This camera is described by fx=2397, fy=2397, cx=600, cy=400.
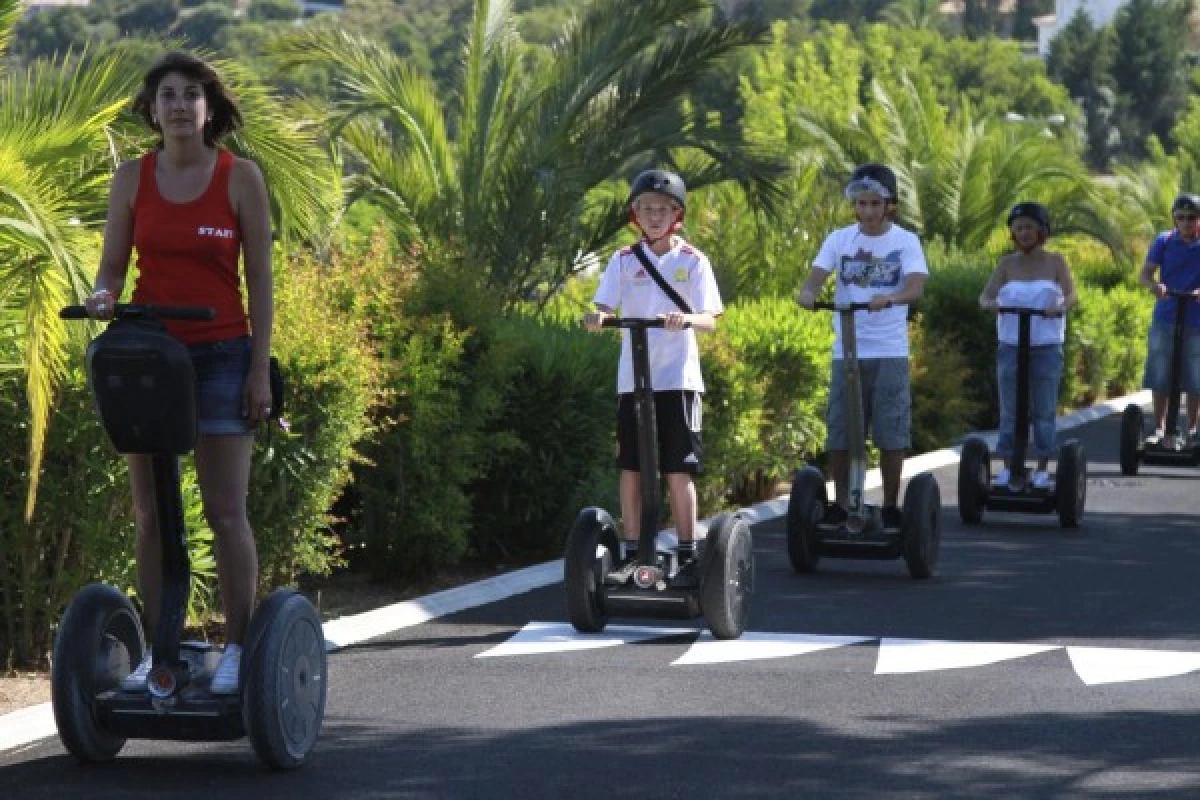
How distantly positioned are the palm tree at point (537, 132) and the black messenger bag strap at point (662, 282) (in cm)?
730

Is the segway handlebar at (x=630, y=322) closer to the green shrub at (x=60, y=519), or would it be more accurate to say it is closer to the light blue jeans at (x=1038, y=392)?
the green shrub at (x=60, y=519)

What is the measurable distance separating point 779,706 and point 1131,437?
32.6 ft

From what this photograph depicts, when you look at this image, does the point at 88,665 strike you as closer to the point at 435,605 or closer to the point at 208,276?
the point at 208,276

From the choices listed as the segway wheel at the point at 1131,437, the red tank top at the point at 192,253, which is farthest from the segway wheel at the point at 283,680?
the segway wheel at the point at 1131,437

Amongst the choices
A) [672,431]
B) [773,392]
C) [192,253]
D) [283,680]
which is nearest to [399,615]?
[672,431]

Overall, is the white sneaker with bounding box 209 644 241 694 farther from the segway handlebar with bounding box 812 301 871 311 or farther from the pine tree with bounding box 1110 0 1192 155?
the pine tree with bounding box 1110 0 1192 155

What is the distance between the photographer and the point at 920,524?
1098 cm

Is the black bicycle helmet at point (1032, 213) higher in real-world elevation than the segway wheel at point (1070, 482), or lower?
higher

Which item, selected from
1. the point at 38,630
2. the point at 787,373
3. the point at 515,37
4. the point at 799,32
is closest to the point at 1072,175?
the point at 515,37

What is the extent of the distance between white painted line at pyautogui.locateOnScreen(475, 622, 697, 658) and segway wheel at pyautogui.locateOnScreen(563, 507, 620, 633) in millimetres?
67

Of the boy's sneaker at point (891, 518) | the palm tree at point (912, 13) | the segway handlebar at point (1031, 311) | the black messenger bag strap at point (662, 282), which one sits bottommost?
the boy's sneaker at point (891, 518)

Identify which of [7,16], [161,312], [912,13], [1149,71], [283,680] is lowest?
[283,680]

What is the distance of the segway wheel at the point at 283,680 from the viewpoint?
6.41 meters

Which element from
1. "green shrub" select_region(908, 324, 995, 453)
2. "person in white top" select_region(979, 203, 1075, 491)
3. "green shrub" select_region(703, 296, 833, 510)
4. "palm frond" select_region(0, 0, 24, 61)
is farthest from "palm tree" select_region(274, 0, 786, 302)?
"palm frond" select_region(0, 0, 24, 61)
